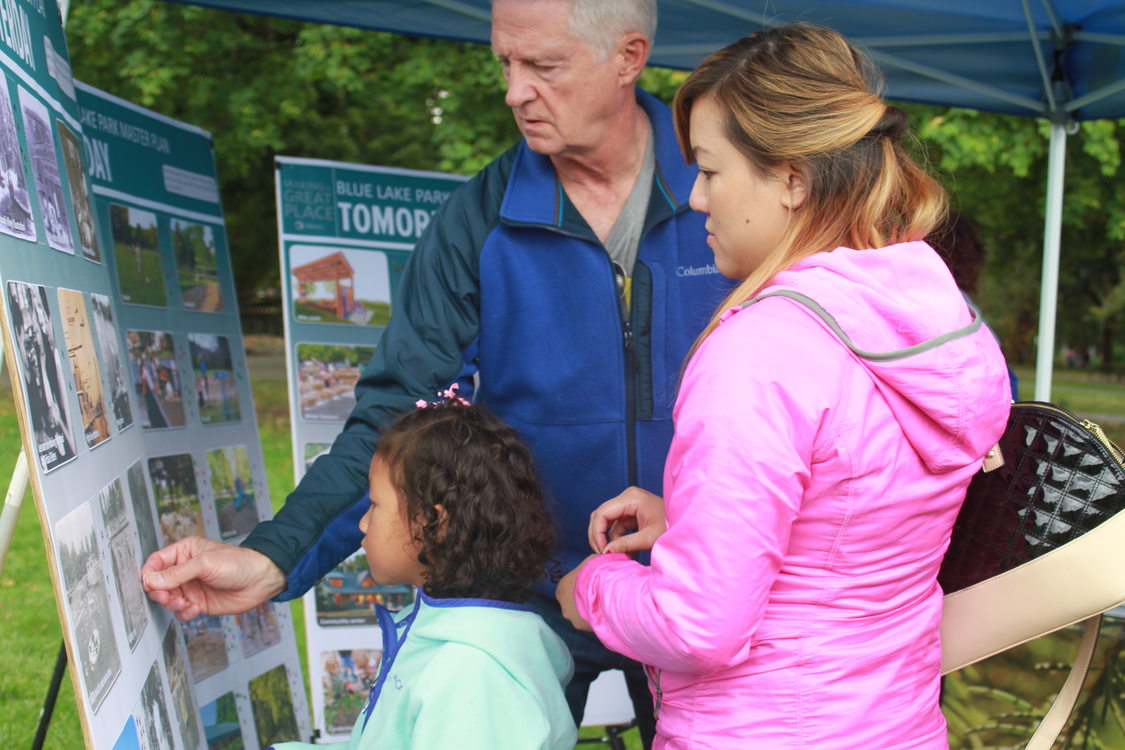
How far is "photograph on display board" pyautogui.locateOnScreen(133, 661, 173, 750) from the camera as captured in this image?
1.67 metres

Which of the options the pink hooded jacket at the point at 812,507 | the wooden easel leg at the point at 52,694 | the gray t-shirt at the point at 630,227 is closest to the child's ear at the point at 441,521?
the pink hooded jacket at the point at 812,507

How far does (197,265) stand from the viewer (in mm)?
3012

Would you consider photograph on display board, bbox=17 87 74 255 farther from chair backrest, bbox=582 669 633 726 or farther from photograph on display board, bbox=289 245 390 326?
chair backrest, bbox=582 669 633 726

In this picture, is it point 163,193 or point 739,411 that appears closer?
point 739,411

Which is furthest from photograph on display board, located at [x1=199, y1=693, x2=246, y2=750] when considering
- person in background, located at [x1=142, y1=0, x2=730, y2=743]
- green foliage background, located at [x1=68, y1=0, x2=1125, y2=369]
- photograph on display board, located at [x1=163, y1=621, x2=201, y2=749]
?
green foliage background, located at [x1=68, y1=0, x2=1125, y2=369]

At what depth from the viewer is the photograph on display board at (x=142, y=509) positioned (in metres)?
1.93

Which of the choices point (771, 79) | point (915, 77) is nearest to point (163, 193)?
point (771, 79)

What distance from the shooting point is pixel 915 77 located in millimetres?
3873

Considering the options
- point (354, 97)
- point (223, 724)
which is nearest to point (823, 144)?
point (223, 724)

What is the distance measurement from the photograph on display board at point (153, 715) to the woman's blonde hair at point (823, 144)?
1.03 metres

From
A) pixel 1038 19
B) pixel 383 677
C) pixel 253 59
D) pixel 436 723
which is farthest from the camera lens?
pixel 253 59

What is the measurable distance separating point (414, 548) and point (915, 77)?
2799 mm

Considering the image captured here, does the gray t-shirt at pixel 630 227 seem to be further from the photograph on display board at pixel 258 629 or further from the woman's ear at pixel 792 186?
the photograph on display board at pixel 258 629

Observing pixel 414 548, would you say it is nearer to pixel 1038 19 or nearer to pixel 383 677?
pixel 383 677
